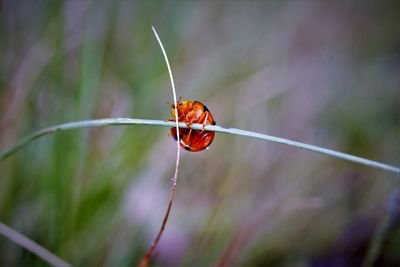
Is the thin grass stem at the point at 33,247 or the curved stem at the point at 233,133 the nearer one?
the curved stem at the point at 233,133

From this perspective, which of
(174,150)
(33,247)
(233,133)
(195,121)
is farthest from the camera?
(174,150)

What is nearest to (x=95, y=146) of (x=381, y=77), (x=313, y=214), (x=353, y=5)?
(x=313, y=214)

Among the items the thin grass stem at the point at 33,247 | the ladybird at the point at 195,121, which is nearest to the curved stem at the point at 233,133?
the ladybird at the point at 195,121


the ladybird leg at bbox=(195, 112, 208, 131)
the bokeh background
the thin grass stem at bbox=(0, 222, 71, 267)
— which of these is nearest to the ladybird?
the ladybird leg at bbox=(195, 112, 208, 131)

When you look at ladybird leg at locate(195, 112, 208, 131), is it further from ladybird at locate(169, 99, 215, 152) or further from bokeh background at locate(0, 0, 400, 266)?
bokeh background at locate(0, 0, 400, 266)

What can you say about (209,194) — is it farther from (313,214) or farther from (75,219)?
(75,219)

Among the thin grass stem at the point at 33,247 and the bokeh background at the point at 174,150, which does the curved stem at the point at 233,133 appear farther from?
the bokeh background at the point at 174,150

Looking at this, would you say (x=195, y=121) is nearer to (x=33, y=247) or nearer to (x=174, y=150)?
(x=33, y=247)

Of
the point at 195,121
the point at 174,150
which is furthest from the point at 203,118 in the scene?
the point at 174,150
